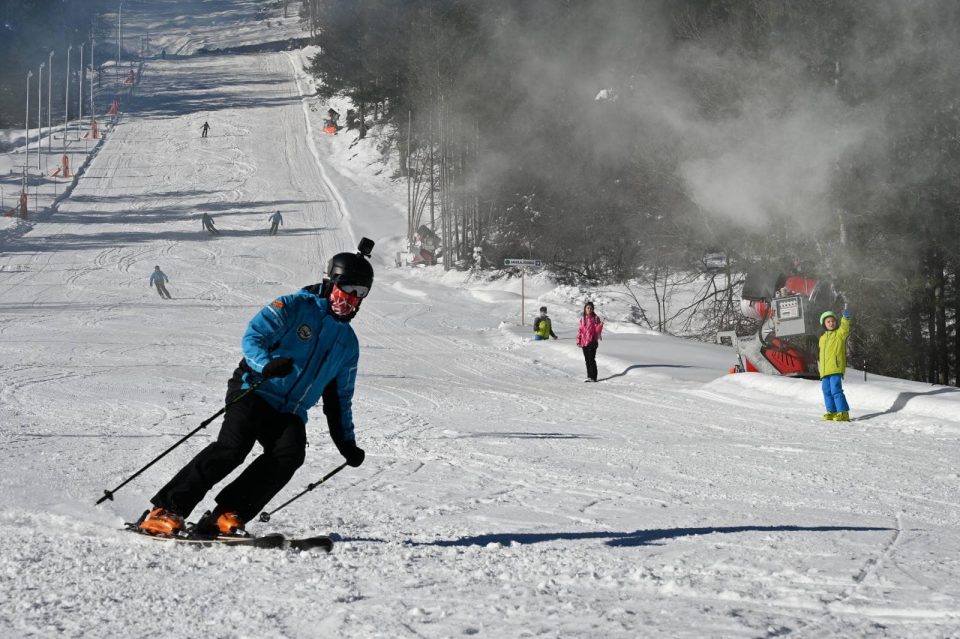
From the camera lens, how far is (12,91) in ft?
222

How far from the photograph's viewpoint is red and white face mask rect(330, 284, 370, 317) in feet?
14.6

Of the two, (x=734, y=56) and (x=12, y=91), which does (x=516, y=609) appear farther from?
(x=12, y=91)

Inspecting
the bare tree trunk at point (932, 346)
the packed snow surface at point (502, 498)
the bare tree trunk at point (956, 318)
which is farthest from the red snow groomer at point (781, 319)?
the bare tree trunk at point (932, 346)

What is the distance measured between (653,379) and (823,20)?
11192 mm

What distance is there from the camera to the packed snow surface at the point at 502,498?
3.42m

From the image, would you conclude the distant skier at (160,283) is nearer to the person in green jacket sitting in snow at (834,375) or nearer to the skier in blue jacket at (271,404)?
the person in green jacket sitting in snow at (834,375)

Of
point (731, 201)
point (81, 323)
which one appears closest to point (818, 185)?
point (731, 201)

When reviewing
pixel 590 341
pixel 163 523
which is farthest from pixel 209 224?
pixel 163 523

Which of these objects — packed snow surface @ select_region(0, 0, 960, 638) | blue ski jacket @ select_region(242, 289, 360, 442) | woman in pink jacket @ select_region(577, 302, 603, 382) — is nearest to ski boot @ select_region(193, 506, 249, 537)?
packed snow surface @ select_region(0, 0, 960, 638)

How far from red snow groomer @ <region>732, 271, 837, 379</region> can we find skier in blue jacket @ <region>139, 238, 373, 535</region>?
10.5 m

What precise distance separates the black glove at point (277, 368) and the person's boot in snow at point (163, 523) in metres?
0.81

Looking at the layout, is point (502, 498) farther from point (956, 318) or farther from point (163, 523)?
point (956, 318)

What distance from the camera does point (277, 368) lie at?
4.10m

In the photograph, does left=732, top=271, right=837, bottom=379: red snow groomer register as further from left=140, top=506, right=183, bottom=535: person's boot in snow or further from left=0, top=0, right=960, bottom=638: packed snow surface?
left=140, top=506, right=183, bottom=535: person's boot in snow
